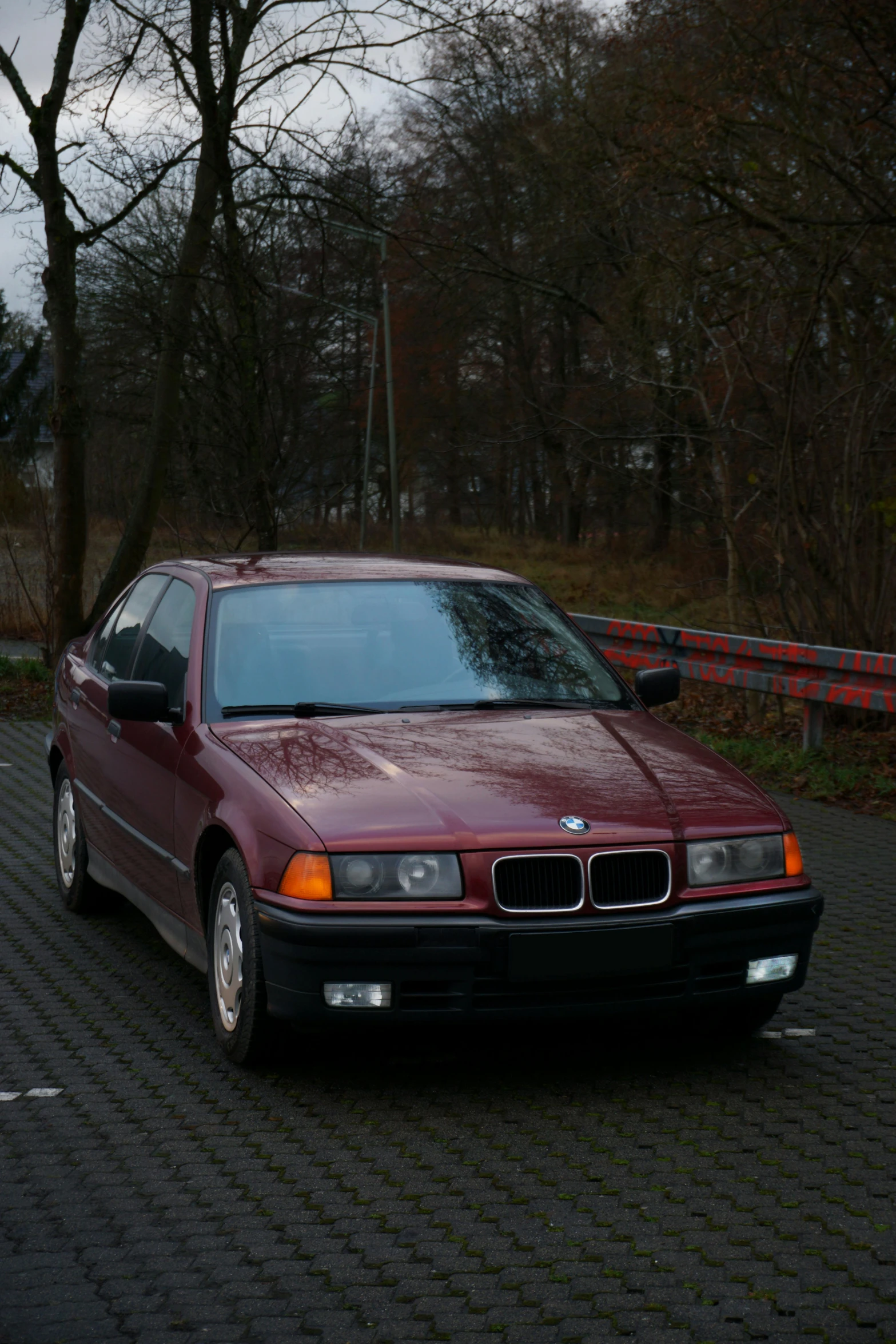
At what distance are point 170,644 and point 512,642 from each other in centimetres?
129

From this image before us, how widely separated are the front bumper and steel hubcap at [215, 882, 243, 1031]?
246 mm

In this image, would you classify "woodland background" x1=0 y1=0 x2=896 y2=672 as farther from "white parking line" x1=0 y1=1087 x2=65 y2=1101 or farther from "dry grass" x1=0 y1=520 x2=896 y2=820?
"white parking line" x1=0 y1=1087 x2=65 y2=1101

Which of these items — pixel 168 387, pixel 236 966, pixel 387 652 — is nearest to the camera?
pixel 236 966

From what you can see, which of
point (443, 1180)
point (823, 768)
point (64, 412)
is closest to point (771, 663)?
point (823, 768)

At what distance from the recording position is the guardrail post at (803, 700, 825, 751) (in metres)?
10.7

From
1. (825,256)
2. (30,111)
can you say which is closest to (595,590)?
(30,111)

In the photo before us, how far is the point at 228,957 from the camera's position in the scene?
15.6ft

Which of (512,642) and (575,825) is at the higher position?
(512,642)

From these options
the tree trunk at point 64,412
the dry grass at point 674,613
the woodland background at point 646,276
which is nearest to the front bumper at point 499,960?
the dry grass at point 674,613

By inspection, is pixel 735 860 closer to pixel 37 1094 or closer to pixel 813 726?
pixel 37 1094

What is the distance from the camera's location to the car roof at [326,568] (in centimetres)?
592

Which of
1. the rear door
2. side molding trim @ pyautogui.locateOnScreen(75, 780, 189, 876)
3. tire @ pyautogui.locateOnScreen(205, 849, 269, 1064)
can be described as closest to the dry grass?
the rear door

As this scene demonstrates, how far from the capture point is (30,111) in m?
15.5

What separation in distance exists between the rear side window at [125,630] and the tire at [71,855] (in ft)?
1.94
